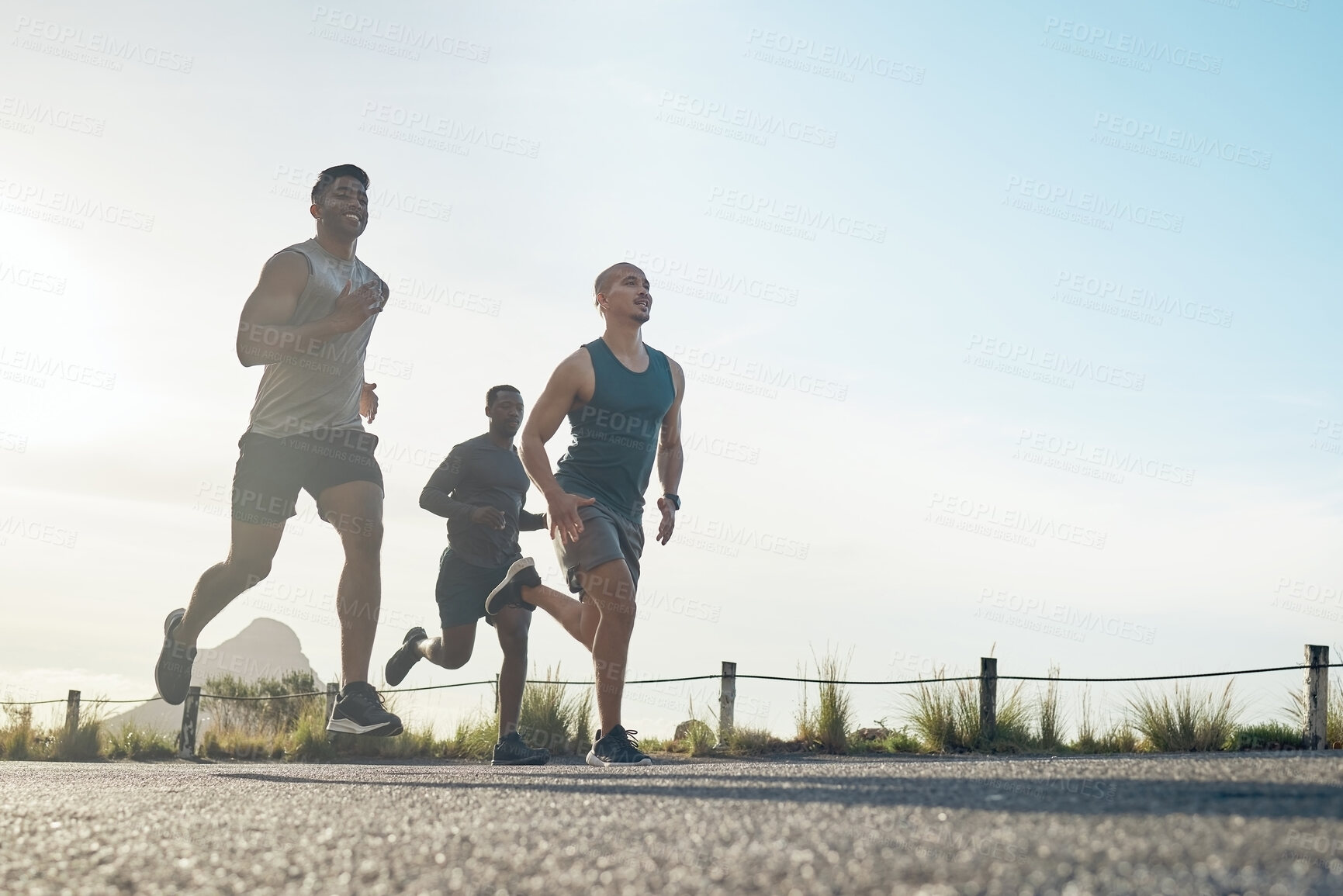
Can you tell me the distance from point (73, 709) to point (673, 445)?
1299 centimetres

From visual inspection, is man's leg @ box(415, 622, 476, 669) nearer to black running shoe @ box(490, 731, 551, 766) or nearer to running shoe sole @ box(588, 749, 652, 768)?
black running shoe @ box(490, 731, 551, 766)

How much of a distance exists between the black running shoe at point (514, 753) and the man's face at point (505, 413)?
218 cm

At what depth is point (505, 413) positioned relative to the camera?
818 cm

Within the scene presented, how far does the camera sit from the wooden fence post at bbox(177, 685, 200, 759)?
13.8 meters

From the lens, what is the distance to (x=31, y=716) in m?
14.2

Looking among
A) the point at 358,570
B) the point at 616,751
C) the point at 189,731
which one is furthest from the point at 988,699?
the point at 189,731

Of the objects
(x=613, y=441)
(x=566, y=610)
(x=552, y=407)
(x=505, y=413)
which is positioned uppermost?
(x=505, y=413)

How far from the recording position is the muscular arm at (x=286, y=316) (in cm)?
532

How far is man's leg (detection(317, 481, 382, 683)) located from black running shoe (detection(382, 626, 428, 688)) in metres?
2.83

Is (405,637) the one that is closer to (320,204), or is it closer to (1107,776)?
(320,204)

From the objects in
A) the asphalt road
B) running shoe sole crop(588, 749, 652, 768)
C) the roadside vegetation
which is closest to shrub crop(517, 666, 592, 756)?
the roadside vegetation

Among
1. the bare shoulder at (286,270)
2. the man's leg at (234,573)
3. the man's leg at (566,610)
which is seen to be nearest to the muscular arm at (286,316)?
the bare shoulder at (286,270)

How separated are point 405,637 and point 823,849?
6.99m

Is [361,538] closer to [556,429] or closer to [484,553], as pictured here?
[556,429]
